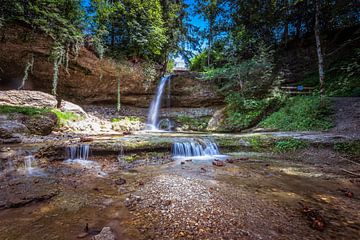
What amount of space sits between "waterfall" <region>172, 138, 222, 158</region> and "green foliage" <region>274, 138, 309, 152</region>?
196 cm

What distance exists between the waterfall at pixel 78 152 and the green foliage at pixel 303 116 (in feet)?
28.1

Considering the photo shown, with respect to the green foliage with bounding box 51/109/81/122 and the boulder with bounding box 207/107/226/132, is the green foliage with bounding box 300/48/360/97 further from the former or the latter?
the green foliage with bounding box 51/109/81/122

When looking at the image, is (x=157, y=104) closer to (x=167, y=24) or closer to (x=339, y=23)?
(x=167, y=24)

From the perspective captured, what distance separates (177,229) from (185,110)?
1228 cm

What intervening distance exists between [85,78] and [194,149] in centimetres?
991

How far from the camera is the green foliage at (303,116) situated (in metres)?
7.88

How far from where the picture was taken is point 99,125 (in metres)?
9.62

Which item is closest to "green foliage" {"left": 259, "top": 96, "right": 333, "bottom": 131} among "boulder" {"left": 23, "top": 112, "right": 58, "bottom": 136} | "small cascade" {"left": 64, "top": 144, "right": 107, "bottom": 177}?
"small cascade" {"left": 64, "top": 144, "right": 107, "bottom": 177}

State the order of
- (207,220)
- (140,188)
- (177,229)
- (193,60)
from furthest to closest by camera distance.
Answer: (193,60)
(140,188)
(207,220)
(177,229)

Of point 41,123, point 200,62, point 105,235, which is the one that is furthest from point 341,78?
point 41,123

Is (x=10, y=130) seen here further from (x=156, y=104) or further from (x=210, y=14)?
(x=210, y=14)

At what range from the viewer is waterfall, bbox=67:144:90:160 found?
467cm

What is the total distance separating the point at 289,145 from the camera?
560 cm

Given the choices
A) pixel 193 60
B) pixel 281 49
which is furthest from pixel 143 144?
pixel 193 60
